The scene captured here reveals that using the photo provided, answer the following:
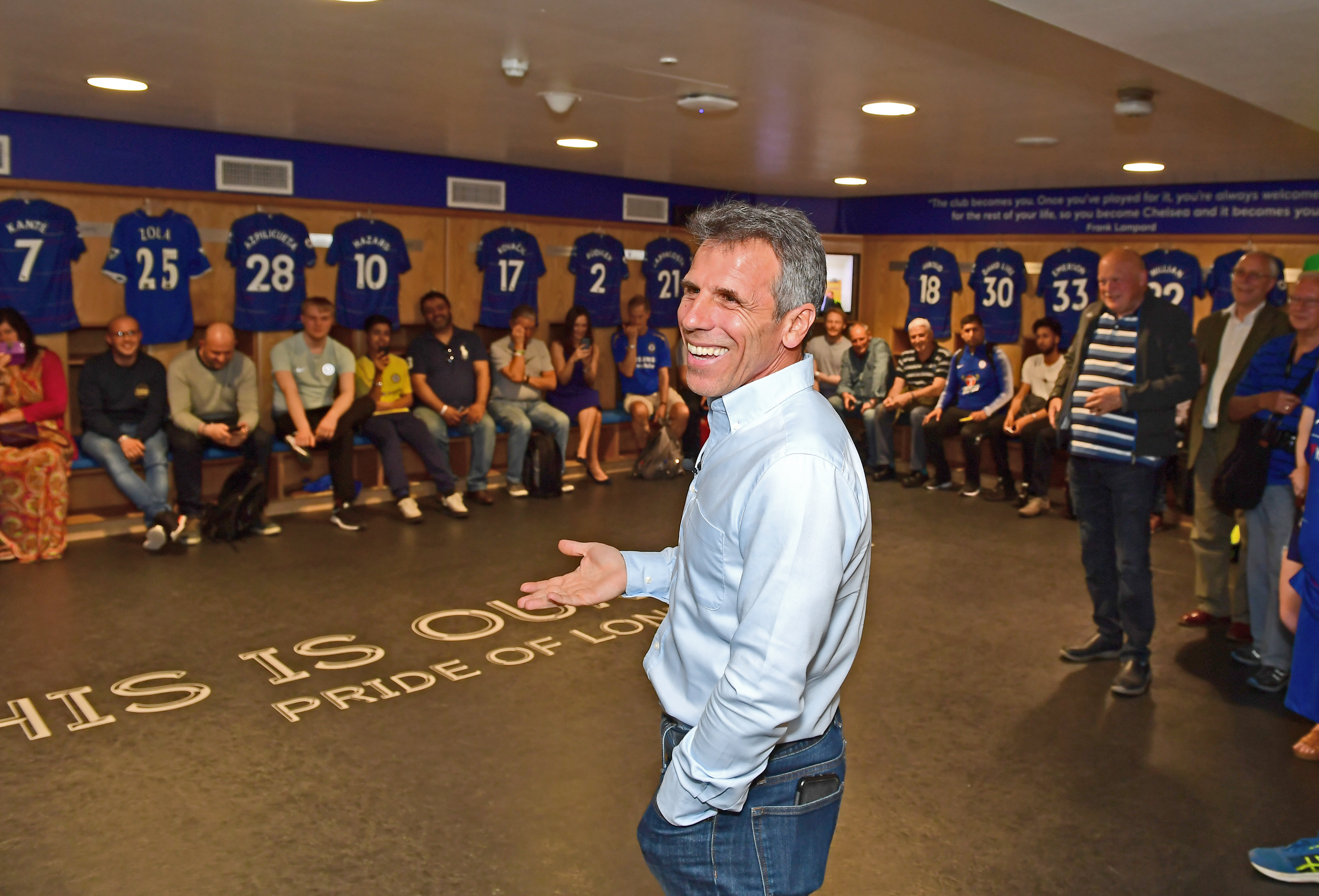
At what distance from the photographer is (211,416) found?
6.39 m

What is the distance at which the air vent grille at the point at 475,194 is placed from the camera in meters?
8.30

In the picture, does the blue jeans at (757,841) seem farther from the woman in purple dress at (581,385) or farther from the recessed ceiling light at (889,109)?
the woman in purple dress at (581,385)

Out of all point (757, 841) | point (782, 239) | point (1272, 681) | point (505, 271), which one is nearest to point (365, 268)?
point (505, 271)

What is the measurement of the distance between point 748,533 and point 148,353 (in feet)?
20.5

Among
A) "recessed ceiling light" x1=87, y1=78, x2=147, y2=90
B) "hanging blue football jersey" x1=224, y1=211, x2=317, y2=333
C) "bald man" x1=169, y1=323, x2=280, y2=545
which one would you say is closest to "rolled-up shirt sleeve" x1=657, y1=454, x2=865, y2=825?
"recessed ceiling light" x1=87, y1=78, x2=147, y2=90

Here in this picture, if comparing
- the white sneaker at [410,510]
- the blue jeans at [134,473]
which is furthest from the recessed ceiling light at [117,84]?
the white sneaker at [410,510]

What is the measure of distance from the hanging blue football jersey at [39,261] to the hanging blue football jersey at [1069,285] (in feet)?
23.9

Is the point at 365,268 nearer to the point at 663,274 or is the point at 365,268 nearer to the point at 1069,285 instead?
the point at 663,274

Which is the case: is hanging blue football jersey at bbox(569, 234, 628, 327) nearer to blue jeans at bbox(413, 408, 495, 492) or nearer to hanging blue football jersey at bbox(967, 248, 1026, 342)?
blue jeans at bbox(413, 408, 495, 492)

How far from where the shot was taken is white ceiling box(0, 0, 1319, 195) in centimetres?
357

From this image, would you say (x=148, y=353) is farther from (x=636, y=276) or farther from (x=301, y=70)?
(x=636, y=276)

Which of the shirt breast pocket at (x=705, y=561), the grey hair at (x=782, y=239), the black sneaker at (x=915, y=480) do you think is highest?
the grey hair at (x=782, y=239)

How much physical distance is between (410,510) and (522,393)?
4.88 feet

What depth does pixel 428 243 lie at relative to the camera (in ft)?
26.6
